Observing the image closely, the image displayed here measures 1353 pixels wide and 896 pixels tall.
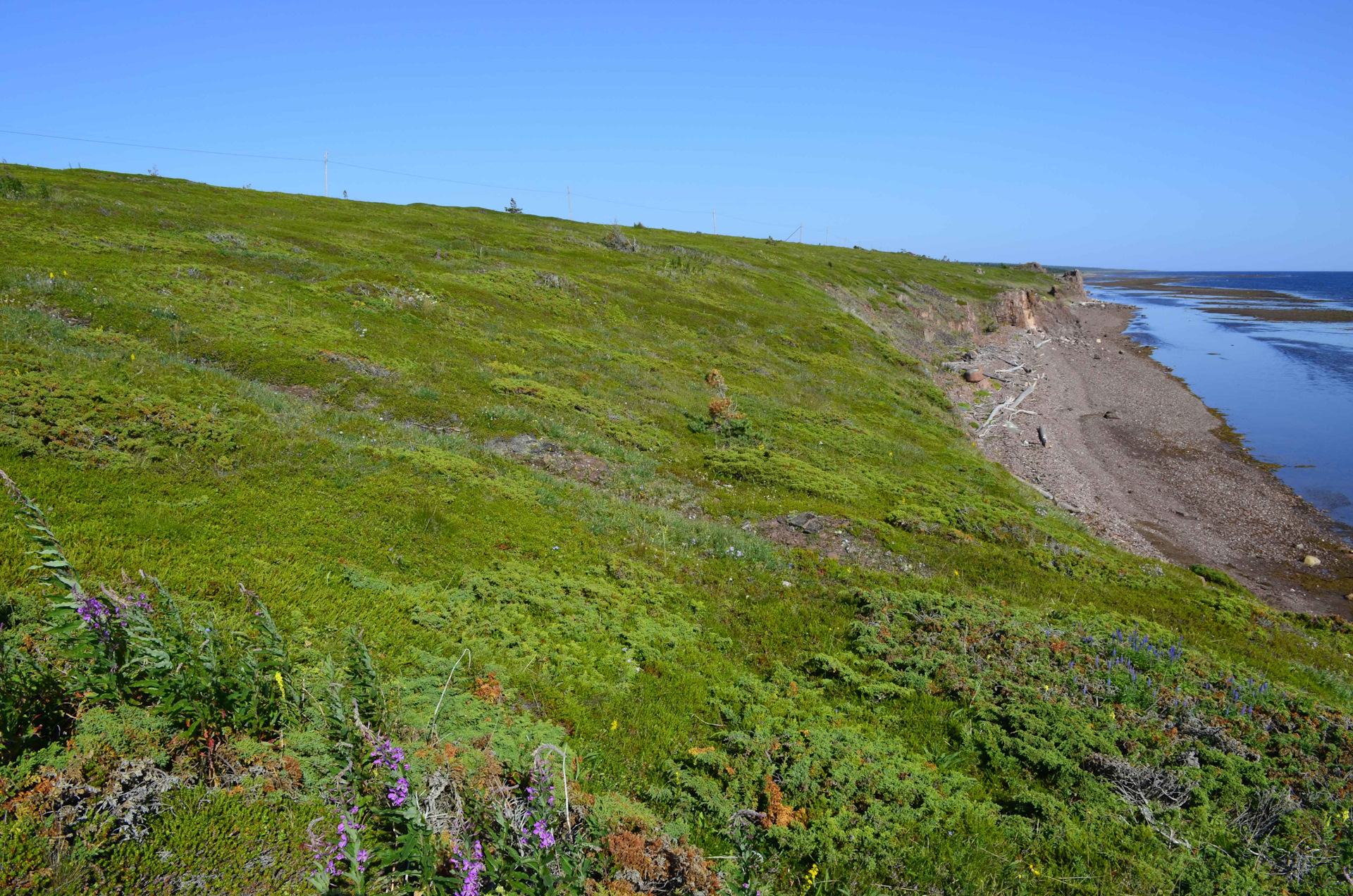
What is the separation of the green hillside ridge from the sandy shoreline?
24.0ft

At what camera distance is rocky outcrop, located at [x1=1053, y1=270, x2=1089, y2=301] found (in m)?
140

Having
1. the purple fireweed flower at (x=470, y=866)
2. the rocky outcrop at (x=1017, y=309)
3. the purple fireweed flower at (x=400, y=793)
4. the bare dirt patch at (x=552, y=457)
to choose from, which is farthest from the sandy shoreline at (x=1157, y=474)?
the purple fireweed flower at (x=400, y=793)

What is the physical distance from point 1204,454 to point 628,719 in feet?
161

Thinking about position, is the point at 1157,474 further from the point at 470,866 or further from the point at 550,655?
the point at 470,866

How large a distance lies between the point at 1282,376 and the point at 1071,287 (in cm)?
9116

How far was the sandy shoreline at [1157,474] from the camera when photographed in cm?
2673

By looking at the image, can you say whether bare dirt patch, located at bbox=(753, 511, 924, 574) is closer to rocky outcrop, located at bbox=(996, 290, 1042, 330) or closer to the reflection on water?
the reflection on water

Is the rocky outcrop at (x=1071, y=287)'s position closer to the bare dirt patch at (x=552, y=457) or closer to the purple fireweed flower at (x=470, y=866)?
the bare dirt patch at (x=552, y=457)

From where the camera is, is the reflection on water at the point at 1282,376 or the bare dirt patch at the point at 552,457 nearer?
the bare dirt patch at the point at 552,457

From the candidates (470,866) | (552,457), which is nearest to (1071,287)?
(552,457)

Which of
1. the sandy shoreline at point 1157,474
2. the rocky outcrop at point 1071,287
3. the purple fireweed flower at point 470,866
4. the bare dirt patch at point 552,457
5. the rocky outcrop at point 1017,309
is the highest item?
the rocky outcrop at point 1071,287

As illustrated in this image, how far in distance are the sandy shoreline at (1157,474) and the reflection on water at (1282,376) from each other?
2.10m

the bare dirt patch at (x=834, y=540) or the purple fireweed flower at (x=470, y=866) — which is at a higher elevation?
the purple fireweed flower at (x=470, y=866)

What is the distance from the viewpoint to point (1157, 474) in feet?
125
